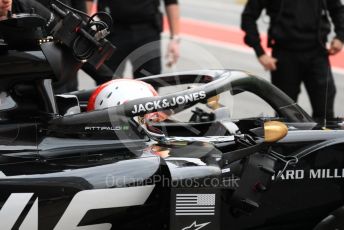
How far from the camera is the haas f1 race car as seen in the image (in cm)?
293

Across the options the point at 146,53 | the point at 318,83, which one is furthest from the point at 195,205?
the point at 318,83

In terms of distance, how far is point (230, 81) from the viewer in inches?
136

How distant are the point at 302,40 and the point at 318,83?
0.32m

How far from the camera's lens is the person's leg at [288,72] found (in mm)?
5320

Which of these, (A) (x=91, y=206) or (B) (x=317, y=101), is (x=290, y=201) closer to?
(A) (x=91, y=206)

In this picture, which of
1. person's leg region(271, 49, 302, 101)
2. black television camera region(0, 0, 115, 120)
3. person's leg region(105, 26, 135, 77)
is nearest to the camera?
black television camera region(0, 0, 115, 120)

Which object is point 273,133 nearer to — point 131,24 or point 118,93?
point 118,93

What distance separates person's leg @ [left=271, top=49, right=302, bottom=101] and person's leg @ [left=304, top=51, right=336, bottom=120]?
8cm

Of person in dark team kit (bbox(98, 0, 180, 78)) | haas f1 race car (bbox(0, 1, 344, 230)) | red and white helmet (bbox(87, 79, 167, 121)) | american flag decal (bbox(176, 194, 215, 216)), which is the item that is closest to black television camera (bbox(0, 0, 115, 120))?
haas f1 race car (bbox(0, 1, 344, 230))

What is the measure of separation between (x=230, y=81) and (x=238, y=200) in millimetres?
645

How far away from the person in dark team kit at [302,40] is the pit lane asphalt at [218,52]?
1.28ft

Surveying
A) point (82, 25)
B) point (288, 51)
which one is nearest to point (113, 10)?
point (288, 51)

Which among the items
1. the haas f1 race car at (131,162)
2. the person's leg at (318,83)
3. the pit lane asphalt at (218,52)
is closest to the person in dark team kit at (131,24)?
the pit lane asphalt at (218,52)

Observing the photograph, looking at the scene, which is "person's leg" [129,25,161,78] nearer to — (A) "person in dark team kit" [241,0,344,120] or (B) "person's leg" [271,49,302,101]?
(A) "person in dark team kit" [241,0,344,120]
